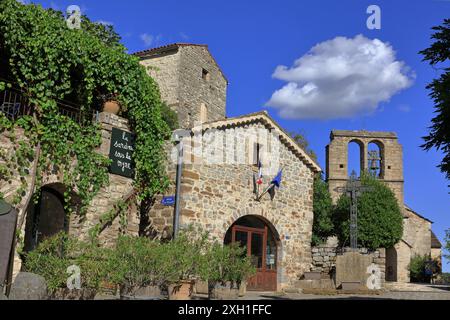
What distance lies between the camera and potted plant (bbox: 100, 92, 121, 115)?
475 inches

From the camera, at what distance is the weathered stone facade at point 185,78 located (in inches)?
1069

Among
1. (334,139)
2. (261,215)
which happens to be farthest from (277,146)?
(334,139)

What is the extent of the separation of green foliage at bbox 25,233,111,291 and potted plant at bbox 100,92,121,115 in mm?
3471

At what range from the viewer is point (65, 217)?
11.5 metres

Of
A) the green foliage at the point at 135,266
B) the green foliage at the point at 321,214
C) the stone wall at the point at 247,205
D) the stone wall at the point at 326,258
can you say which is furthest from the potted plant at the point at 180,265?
the green foliage at the point at 321,214

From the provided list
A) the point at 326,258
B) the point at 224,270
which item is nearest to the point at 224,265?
the point at 224,270

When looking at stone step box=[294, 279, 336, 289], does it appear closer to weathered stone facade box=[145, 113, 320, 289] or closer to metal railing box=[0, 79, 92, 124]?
weathered stone facade box=[145, 113, 320, 289]

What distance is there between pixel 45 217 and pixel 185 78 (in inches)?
666

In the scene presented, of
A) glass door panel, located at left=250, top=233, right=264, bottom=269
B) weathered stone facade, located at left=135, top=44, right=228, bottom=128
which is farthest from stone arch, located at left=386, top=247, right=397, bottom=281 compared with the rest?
glass door panel, located at left=250, top=233, right=264, bottom=269

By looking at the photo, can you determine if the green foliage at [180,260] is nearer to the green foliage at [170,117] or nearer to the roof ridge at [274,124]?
the roof ridge at [274,124]

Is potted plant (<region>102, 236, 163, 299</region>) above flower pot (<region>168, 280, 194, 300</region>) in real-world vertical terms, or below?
above

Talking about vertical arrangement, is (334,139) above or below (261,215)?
above

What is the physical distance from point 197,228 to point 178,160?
1977mm
